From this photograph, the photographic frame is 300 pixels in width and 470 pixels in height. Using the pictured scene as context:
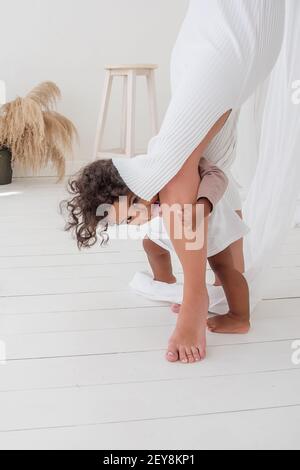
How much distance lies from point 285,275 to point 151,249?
0.42 meters

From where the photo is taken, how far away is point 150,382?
3.25 ft

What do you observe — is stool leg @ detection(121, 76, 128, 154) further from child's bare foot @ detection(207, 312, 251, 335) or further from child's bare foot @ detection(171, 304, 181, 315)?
child's bare foot @ detection(207, 312, 251, 335)

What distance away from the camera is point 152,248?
1.38 m

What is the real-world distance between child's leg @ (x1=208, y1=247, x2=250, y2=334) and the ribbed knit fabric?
228mm

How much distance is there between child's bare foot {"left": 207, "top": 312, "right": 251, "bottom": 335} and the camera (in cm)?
119

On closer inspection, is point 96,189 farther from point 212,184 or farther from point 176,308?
point 176,308

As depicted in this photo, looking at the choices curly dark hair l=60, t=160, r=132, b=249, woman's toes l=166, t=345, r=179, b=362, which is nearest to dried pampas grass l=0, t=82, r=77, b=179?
curly dark hair l=60, t=160, r=132, b=249

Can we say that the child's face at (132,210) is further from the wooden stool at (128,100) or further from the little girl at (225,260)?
the wooden stool at (128,100)

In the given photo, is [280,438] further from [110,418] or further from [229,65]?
[229,65]

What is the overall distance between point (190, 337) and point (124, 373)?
0.15 metres

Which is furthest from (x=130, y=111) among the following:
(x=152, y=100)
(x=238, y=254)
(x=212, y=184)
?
(x=212, y=184)

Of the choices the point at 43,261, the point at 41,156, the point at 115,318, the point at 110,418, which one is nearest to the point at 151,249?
the point at 115,318

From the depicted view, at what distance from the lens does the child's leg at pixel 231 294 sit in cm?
120

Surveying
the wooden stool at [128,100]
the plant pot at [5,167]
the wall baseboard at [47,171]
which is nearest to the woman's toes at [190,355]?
the wooden stool at [128,100]
